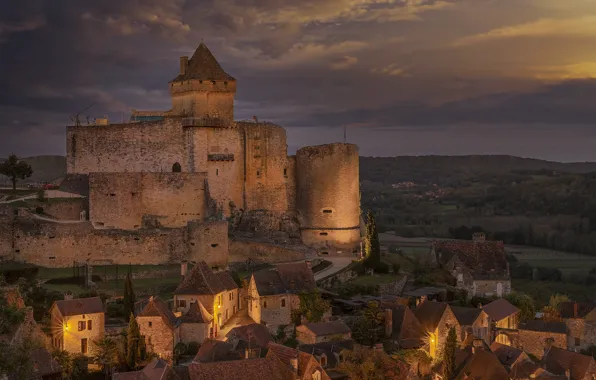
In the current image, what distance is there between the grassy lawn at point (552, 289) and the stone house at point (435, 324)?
71.5 ft

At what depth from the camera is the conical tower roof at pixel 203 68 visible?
55.0 metres

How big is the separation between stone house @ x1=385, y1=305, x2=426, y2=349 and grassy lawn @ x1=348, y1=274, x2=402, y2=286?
5.94 meters

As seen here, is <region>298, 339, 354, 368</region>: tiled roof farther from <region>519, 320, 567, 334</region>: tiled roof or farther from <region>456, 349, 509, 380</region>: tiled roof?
<region>519, 320, 567, 334</region>: tiled roof

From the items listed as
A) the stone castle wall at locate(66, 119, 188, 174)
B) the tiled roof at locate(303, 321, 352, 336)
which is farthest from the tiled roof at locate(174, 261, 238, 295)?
the stone castle wall at locate(66, 119, 188, 174)

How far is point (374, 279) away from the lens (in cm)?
4962

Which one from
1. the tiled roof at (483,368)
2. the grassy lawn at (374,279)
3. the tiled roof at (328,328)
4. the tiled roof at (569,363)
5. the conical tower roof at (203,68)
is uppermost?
the conical tower roof at (203,68)

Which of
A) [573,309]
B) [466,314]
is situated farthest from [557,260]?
[466,314]

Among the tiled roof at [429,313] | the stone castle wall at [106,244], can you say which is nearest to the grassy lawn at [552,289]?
the tiled roof at [429,313]

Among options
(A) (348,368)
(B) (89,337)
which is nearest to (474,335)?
(A) (348,368)

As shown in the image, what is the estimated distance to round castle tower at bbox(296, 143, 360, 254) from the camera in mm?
56062

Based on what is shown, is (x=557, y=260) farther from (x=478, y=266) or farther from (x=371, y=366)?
(x=371, y=366)

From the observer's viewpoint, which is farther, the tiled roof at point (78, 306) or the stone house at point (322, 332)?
the stone house at point (322, 332)

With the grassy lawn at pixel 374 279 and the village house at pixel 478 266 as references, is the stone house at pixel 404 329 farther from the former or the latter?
the village house at pixel 478 266

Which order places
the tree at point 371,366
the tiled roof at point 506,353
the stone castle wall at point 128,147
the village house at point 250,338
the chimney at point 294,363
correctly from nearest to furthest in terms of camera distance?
the chimney at point 294,363 → the tree at point 371,366 → the village house at point 250,338 → the tiled roof at point 506,353 → the stone castle wall at point 128,147
